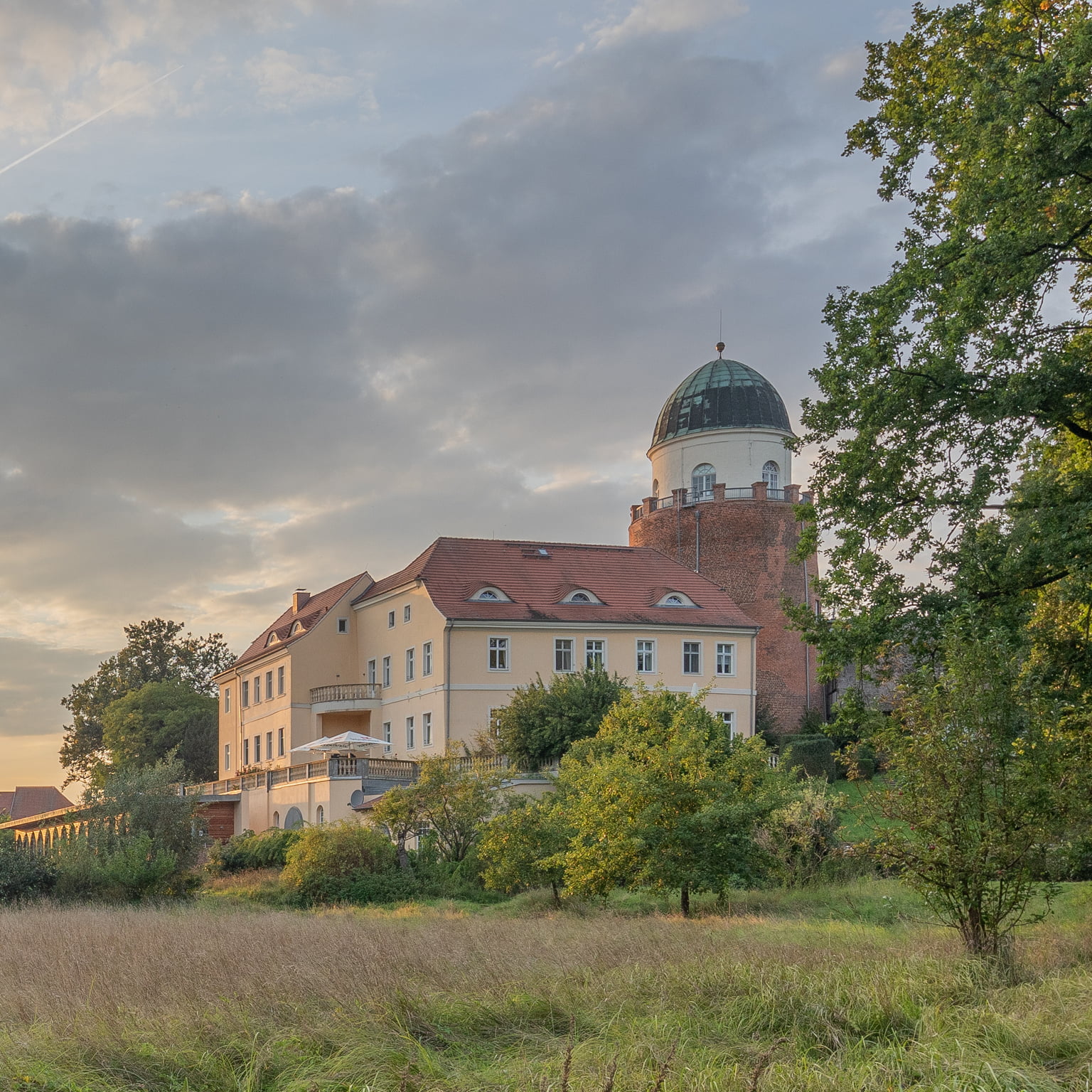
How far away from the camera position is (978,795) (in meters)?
11.8

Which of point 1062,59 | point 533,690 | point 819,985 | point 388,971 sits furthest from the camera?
point 533,690

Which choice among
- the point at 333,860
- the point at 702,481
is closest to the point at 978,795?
the point at 333,860

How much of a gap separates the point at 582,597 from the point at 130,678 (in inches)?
1464

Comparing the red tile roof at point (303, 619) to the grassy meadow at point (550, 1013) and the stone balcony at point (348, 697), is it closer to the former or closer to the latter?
the stone balcony at point (348, 697)

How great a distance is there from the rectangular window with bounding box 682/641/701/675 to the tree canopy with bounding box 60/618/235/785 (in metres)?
34.9

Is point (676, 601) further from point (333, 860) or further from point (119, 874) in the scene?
point (119, 874)

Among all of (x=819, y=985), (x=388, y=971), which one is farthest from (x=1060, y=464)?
(x=388, y=971)

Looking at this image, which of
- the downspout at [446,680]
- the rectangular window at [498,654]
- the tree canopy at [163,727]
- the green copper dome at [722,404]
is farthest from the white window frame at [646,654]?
the tree canopy at [163,727]

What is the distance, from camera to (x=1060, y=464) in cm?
1816

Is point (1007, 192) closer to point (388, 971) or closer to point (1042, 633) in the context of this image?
point (1042, 633)

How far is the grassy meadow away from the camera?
7.91m

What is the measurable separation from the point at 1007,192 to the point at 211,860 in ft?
87.9

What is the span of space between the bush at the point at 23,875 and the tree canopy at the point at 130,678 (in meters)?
47.1

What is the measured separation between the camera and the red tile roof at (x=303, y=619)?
53.1m
